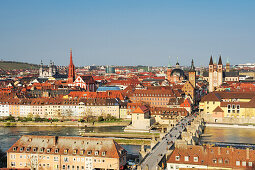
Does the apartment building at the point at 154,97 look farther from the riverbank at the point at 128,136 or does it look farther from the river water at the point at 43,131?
the riverbank at the point at 128,136

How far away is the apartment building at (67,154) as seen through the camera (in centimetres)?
3019

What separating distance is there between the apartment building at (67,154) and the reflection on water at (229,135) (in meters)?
22.0

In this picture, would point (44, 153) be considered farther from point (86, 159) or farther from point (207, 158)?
point (207, 158)

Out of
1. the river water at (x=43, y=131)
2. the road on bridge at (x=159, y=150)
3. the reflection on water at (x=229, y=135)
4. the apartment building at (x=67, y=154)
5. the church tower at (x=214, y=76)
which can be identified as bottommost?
the river water at (x=43, y=131)

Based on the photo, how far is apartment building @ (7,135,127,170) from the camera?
3019 cm

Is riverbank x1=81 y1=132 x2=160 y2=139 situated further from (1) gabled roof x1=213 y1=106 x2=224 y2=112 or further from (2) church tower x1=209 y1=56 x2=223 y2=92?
(2) church tower x1=209 y1=56 x2=223 y2=92

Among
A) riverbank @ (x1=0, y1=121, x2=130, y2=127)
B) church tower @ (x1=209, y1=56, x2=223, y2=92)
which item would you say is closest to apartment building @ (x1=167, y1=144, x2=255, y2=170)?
riverbank @ (x1=0, y1=121, x2=130, y2=127)

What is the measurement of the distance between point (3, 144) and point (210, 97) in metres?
37.5

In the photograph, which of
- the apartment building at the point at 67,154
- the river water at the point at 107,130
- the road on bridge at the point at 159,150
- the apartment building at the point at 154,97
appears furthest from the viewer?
the apartment building at the point at 154,97

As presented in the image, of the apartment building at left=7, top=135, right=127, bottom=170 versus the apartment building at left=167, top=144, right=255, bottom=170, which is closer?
the apartment building at left=167, top=144, right=255, bottom=170

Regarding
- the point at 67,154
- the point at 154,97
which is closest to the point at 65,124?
the point at 154,97

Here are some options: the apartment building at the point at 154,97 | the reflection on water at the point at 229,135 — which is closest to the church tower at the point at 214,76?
the apartment building at the point at 154,97

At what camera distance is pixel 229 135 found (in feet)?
174

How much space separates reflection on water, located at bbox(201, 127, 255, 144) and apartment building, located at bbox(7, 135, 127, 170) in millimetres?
22016
